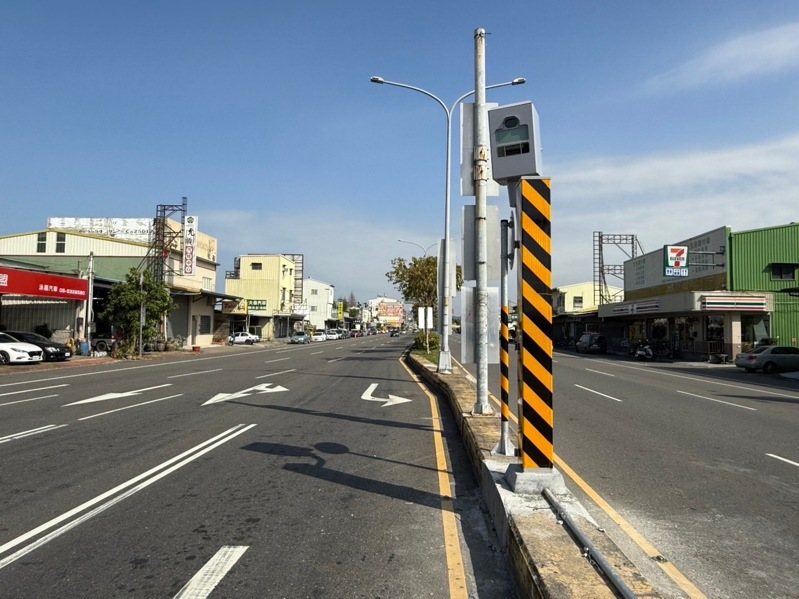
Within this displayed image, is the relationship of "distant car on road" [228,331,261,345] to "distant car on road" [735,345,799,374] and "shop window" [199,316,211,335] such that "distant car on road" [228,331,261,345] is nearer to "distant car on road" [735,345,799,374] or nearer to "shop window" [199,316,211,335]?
"shop window" [199,316,211,335]

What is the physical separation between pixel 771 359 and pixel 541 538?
29741mm

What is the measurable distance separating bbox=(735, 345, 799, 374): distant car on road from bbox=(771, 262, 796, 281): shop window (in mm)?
9955

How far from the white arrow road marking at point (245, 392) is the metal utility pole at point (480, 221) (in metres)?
6.89

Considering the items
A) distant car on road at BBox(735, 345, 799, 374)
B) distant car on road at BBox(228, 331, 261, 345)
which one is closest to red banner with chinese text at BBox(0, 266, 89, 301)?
distant car on road at BBox(228, 331, 261, 345)

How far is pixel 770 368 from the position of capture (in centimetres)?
2872

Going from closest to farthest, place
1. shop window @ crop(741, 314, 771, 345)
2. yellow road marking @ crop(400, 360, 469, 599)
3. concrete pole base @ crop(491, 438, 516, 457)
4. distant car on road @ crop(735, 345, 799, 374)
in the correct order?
1. yellow road marking @ crop(400, 360, 469, 599)
2. concrete pole base @ crop(491, 438, 516, 457)
3. distant car on road @ crop(735, 345, 799, 374)
4. shop window @ crop(741, 314, 771, 345)

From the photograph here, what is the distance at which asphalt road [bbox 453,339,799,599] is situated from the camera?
14.7 feet

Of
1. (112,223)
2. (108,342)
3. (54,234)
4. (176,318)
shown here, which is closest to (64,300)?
(108,342)

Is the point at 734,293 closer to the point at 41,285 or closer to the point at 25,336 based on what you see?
the point at 41,285

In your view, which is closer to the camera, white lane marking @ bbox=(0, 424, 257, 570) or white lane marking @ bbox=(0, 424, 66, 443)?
white lane marking @ bbox=(0, 424, 257, 570)

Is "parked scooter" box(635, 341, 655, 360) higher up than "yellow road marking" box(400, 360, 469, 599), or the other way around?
→ "parked scooter" box(635, 341, 655, 360)

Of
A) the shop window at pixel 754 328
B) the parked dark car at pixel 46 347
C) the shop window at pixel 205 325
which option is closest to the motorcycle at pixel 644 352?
the shop window at pixel 754 328

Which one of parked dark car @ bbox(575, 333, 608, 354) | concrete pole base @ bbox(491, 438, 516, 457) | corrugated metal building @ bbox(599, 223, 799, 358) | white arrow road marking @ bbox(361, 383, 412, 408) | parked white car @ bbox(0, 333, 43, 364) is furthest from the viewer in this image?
parked dark car @ bbox(575, 333, 608, 354)

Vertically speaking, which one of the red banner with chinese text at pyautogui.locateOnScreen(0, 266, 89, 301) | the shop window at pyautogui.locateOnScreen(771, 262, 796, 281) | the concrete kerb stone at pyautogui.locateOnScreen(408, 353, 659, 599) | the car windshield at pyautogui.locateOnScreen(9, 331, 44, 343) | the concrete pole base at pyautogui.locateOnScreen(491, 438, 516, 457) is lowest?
the concrete kerb stone at pyautogui.locateOnScreen(408, 353, 659, 599)
